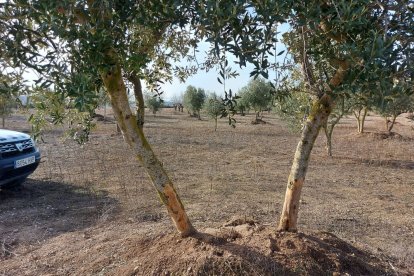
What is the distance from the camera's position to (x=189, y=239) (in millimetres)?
3811

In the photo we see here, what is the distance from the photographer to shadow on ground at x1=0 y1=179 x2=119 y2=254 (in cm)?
537

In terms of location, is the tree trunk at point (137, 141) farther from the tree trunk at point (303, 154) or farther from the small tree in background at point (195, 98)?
the small tree in background at point (195, 98)

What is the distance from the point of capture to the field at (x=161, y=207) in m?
4.32

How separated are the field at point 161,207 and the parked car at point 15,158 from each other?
16.8 inches

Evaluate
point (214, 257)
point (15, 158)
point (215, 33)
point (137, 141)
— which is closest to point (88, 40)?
point (215, 33)

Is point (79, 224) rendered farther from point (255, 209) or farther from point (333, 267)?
point (333, 267)

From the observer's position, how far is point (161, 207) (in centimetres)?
656

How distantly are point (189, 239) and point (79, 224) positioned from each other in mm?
2522

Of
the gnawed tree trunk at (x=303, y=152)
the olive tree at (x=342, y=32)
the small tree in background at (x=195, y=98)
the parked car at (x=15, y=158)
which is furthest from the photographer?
the small tree in background at (x=195, y=98)

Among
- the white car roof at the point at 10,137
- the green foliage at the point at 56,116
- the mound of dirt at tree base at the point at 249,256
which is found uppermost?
the green foliage at the point at 56,116

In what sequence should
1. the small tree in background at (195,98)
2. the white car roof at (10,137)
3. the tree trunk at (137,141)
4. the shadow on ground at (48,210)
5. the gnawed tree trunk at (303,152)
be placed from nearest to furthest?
1. the tree trunk at (137,141)
2. the gnawed tree trunk at (303,152)
3. the shadow on ground at (48,210)
4. the white car roof at (10,137)
5. the small tree in background at (195,98)

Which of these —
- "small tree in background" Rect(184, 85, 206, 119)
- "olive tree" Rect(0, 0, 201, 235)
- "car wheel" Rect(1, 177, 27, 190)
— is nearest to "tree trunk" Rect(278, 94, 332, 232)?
"olive tree" Rect(0, 0, 201, 235)

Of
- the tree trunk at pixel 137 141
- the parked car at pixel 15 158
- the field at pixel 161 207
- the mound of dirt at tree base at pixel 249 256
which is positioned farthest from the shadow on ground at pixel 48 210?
the tree trunk at pixel 137 141

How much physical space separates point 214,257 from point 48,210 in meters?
4.02
